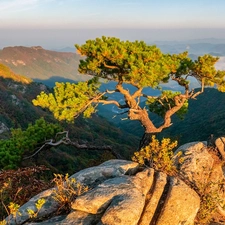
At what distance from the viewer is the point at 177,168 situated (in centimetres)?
938

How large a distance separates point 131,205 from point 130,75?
812 centimetres

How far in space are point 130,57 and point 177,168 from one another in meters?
5.92

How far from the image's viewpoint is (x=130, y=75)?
13141 millimetres

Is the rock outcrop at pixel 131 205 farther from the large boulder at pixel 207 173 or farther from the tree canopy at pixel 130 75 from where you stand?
the tree canopy at pixel 130 75

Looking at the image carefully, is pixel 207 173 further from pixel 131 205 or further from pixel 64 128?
pixel 64 128

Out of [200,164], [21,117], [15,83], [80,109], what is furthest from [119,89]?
[15,83]

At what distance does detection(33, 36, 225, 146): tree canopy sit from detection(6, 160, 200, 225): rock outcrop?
22.8ft

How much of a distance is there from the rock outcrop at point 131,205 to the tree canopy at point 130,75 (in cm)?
693

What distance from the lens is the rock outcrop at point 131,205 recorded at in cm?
595

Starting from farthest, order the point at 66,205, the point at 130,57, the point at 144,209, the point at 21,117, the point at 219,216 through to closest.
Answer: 1. the point at 21,117
2. the point at 130,57
3. the point at 219,216
4. the point at 66,205
5. the point at 144,209

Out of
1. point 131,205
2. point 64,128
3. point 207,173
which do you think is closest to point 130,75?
point 207,173

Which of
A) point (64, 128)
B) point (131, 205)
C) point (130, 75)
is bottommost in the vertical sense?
point (64, 128)

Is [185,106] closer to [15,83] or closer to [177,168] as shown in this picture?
[177,168]

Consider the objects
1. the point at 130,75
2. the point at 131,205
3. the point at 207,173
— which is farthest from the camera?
the point at 130,75
